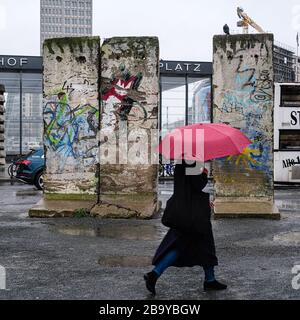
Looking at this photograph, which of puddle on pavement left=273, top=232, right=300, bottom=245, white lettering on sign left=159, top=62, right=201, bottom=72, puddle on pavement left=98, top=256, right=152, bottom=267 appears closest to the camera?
puddle on pavement left=98, top=256, right=152, bottom=267

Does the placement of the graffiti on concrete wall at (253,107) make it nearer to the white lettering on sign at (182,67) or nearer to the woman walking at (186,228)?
the woman walking at (186,228)

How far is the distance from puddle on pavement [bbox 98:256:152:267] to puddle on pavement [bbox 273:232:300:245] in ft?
7.70

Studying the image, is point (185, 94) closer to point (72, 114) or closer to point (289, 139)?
point (289, 139)

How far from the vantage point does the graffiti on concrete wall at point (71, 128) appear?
11984mm

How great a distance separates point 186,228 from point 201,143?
88 centimetres

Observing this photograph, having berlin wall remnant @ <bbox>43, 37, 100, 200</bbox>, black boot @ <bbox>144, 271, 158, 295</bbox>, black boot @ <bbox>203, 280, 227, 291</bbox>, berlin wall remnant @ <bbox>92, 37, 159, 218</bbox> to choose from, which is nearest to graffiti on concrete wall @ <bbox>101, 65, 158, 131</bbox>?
berlin wall remnant @ <bbox>92, 37, 159, 218</bbox>

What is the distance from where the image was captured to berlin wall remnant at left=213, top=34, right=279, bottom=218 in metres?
11.6

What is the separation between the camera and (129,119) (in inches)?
468

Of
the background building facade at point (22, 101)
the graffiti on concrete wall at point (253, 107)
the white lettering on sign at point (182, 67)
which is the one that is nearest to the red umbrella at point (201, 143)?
the graffiti on concrete wall at point (253, 107)

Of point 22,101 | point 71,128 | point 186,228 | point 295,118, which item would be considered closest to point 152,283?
point 186,228

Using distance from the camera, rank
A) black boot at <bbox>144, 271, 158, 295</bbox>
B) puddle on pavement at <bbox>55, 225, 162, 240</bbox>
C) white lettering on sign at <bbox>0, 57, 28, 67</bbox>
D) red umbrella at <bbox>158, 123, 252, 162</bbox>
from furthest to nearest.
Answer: white lettering on sign at <bbox>0, 57, 28, 67</bbox> < puddle on pavement at <bbox>55, 225, 162, 240</bbox> < black boot at <bbox>144, 271, 158, 295</bbox> < red umbrella at <bbox>158, 123, 252, 162</bbox>

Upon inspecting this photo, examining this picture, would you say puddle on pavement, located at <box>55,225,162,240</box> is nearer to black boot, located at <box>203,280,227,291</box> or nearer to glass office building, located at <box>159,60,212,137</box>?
black boot, located at <box>203,280,227,291</box>

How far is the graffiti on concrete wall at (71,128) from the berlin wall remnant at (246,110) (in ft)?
8.37
